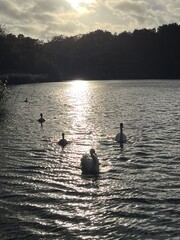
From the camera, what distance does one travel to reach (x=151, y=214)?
1560 centimetres

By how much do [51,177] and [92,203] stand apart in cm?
435

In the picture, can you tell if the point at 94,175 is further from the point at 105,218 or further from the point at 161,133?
the point at 161,133

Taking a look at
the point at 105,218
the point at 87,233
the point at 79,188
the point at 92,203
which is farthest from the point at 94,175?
the point at 87,233

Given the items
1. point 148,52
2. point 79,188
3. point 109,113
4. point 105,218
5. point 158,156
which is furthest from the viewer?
point 148,52

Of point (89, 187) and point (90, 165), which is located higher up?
point (90, 165)

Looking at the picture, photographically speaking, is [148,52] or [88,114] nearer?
[88,114]

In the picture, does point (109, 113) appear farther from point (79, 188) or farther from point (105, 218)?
point (105, 218)

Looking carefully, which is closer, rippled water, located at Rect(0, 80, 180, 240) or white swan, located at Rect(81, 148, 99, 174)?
rippled water, located at Rect(0, 80, 180, 240)

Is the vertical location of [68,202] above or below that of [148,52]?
below

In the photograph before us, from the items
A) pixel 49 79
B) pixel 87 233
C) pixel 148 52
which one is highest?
pixel 148 52

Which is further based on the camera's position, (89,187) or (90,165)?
(90,165)

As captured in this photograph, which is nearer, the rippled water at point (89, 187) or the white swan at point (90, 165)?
the rippled water at point (89, 187)

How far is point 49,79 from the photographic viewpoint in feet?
522

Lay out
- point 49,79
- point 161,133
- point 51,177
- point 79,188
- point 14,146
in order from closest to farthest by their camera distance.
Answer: point 79,188
point 51,177
point 14,146
point 161,133
point 49,79
